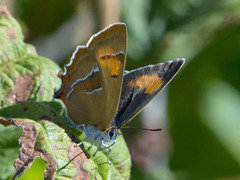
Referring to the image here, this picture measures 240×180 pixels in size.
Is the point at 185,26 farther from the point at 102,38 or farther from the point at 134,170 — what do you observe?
the point at 102,38

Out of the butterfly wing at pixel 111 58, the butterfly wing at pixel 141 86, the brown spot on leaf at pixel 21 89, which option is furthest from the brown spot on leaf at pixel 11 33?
the butterfly wing at pixel 141 86

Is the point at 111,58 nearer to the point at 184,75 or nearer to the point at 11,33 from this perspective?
the point at 11,33

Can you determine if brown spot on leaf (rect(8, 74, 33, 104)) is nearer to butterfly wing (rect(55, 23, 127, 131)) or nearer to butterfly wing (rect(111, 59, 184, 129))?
butterfly wing (rect(55, 23, 127, 131))

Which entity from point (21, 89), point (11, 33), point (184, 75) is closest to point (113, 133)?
point (21, 89)

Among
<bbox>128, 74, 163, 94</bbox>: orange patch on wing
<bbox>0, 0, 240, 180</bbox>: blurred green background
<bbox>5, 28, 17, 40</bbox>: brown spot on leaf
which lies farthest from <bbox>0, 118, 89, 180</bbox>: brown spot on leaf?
<bbox>0, 0, 240, 180</bbox>: blurred green background

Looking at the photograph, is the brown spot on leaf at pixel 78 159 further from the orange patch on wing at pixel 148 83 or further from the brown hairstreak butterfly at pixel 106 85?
the orange patch on wing at pixel 148 83

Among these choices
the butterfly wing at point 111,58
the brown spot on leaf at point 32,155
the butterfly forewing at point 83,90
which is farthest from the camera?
the butterfly forewing at point 83,90
